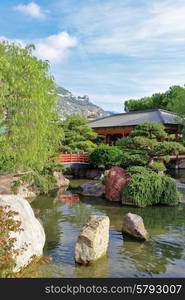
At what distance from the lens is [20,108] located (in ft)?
31.2

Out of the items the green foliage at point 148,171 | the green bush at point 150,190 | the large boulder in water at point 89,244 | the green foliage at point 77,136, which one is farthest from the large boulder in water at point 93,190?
the large boulder in water at point 89,244

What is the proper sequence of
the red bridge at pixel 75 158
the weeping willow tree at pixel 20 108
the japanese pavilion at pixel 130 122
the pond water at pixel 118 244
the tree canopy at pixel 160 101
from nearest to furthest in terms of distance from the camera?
the pond water at pixel 118 244 → the weeping willow tree at pixel 20 108 → the red bridge at pixel 75 158 → the japanese pavilion at pixel 130 122 → the tree canopy at pixel 160 101

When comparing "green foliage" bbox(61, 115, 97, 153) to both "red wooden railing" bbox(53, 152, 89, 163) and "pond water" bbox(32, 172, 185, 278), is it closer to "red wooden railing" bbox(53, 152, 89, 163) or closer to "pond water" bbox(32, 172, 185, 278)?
"red wooden railing" bbox(53, 152, 89, 163)

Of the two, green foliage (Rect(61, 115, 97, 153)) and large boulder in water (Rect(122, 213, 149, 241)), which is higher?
green foliage (Rect(61, 115, 97, 153))

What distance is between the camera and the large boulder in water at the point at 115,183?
1554 cm

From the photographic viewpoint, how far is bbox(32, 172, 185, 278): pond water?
23.5ft

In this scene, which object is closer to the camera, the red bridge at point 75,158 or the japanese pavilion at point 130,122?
the red bridge at point 75,158

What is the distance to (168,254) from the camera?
836 centimetres

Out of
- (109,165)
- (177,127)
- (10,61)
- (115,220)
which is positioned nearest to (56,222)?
(115,220)

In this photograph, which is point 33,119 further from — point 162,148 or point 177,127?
point 177,127

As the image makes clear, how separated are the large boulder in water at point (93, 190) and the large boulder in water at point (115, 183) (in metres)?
0.99

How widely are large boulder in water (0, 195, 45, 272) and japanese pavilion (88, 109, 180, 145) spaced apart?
22.5 meters

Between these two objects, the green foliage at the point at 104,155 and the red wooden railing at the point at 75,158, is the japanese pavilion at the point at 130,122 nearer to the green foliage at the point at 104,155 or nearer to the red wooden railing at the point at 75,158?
the green foliage at the point at 104,155

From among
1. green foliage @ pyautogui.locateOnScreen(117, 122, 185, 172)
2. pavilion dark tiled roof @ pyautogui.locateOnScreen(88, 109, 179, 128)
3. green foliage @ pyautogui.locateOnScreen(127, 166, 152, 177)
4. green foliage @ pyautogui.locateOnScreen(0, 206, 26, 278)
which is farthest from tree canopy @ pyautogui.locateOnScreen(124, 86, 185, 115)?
green foliage @ pyautogui.locateOnScreen(0, 206, 26, 278)
